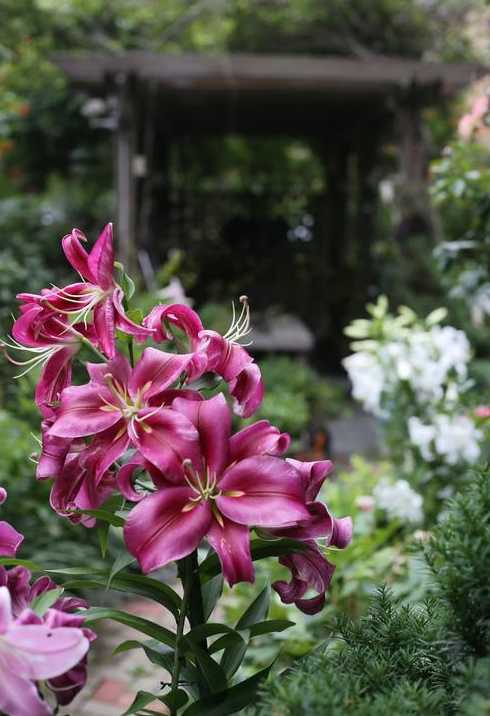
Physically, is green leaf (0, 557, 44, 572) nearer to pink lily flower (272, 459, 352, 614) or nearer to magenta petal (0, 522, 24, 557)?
magenta petal (0, 522, 24, 557)

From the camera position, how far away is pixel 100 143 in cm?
966

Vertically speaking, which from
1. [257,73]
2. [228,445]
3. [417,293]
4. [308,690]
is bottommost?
[417,293]

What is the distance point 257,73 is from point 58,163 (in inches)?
158

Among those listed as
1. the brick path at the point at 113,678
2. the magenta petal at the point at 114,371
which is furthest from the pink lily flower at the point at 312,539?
the brick path at the point at 113,678

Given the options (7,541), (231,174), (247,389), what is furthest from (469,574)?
A: (231,174)

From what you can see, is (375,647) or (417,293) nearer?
(375,647)

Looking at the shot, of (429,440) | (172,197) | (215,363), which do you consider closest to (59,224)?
(172,197)

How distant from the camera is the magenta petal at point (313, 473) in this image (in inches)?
37.3

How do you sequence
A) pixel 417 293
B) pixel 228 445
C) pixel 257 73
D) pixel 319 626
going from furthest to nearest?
pixel 417 293, pixel 257 73, pixel 319 626, pixel 228 445

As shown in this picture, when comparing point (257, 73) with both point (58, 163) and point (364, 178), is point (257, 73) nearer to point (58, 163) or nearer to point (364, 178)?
point (364, 178)

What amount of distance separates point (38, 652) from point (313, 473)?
37cm

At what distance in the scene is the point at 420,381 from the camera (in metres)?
2.93

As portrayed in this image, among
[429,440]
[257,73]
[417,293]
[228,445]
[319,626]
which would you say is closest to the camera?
[228,445]

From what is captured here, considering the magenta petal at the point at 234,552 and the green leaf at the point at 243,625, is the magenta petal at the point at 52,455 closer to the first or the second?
the magenta petal at the point at 234,552
